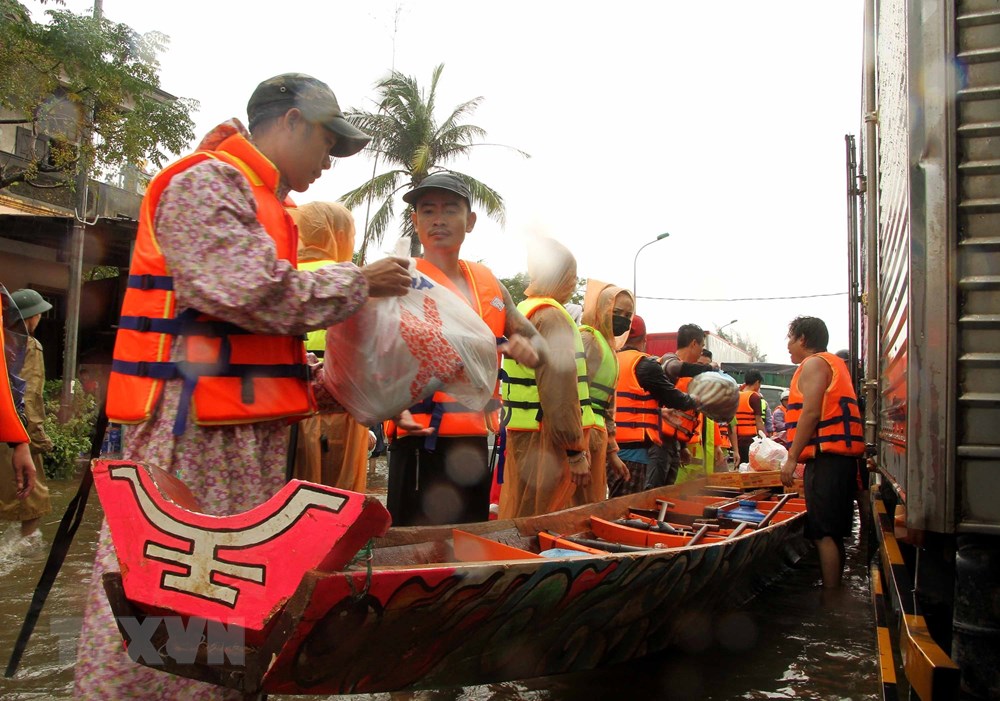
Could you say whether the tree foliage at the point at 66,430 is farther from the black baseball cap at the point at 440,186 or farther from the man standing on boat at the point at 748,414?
the man standing on boat at the point at 748,414

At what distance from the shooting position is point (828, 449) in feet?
16.8

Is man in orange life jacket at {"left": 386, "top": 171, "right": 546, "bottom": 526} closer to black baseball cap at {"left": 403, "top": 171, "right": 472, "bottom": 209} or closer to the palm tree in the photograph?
black baseball cap at {"left": 403, "top": 171, "right": 472, "bottom": 209}

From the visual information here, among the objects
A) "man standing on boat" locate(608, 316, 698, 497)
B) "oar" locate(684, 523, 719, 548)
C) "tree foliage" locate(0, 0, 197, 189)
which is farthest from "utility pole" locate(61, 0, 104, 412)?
"oar" locate(684, 523, 719, 548)

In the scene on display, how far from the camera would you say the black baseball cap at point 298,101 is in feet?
7.14

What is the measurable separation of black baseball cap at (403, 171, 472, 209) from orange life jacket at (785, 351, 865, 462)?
3.06 metres

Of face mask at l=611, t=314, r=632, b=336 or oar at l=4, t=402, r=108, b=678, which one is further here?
face mask at l=611, t=314, r=632, b=336

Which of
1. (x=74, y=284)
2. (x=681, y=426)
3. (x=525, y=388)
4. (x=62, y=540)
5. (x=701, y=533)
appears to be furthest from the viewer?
(x=74, y=284)

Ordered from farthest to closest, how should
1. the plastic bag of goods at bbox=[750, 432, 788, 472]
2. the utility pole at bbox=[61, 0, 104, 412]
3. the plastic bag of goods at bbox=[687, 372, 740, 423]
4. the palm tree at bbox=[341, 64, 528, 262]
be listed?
the palm tree at bbox=[341, 64, 528, 262], the utility pole at bbox=[61, 0, 104, 412], the plastic bag of goods at bbox=[750, 432, 788, 472], the plastic bag of goods at bbox=[687, 372, 740, 423]

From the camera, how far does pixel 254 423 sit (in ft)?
6.54

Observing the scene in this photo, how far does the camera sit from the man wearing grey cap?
182cm

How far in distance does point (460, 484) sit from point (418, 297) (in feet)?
4.00

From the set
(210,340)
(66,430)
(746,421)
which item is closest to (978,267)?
(210,340)

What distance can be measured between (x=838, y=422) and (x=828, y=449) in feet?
0.61

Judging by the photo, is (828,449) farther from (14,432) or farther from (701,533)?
(14,432)
